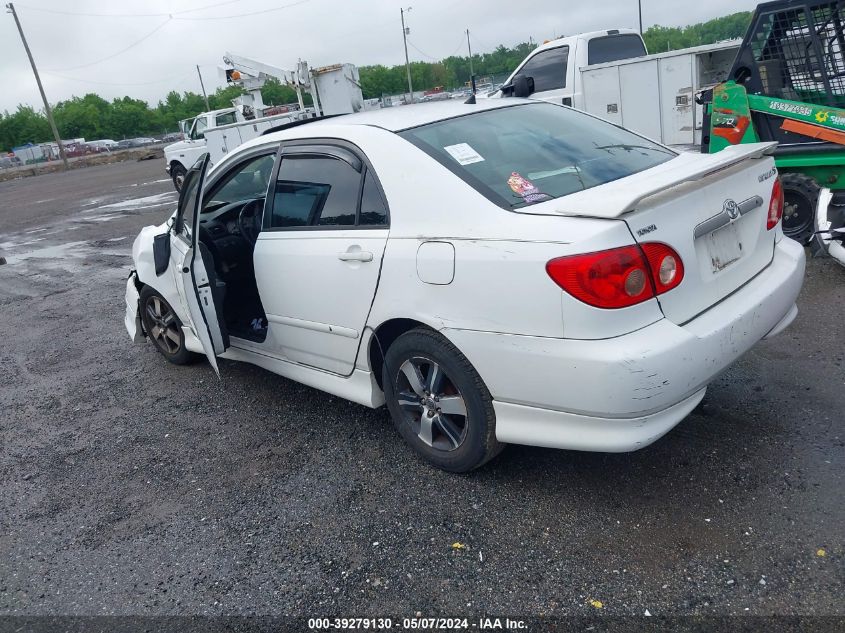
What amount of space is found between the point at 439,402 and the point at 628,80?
797 centimetres

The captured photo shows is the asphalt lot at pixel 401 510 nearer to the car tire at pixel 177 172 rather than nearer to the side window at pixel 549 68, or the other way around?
the side window at pixel 549 68

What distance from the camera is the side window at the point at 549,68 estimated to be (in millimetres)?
10547

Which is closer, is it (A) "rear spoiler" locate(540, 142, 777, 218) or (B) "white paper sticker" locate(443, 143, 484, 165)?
(A) "rear spoiler" locate(540, 142, 777, 218)

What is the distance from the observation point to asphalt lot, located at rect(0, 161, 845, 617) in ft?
8.44

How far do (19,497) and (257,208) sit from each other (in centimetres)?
229

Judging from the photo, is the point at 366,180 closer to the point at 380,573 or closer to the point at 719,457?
the point at 380,573

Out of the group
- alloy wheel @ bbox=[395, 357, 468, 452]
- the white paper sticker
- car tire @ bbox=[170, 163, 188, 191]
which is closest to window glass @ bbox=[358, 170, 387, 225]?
the white paper sticker

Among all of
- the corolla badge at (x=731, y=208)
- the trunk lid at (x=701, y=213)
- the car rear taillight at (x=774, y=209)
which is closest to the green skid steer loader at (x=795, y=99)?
the car rear taillight at (x=774, y=209)

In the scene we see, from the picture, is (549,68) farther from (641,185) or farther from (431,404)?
(431,404)

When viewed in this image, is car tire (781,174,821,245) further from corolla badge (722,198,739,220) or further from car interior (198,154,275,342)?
car interior (198,154,275,342)

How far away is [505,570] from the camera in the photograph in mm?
2684

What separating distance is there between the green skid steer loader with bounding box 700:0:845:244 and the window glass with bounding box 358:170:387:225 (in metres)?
4.20

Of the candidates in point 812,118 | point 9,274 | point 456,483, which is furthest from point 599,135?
point 9,274

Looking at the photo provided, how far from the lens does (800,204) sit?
6125 millimetres
